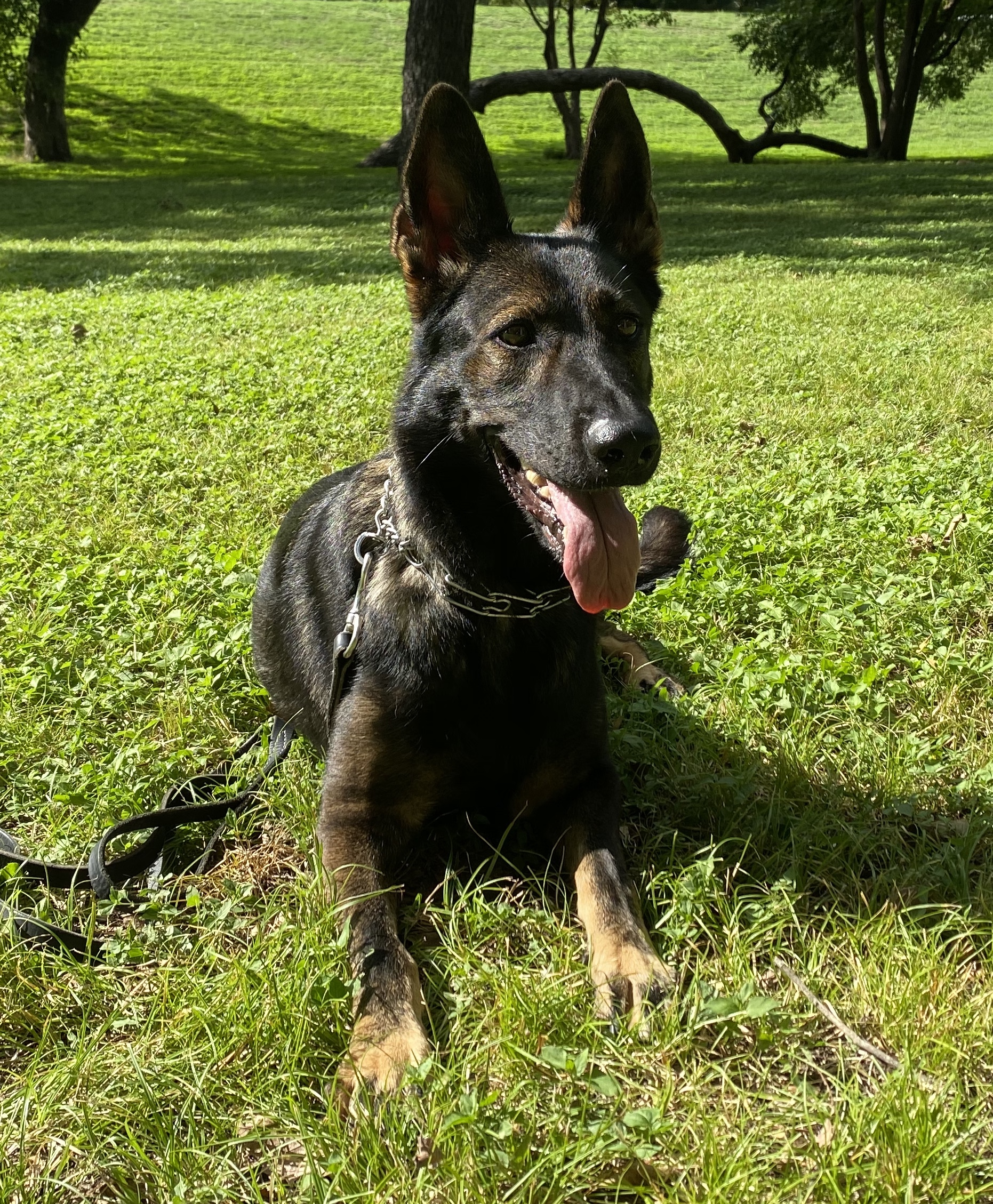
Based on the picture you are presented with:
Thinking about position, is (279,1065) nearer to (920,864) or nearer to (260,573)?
(920,864)

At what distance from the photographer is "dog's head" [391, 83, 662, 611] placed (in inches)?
102

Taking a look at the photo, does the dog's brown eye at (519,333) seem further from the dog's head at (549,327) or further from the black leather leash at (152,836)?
the black leather leash at (152,836)

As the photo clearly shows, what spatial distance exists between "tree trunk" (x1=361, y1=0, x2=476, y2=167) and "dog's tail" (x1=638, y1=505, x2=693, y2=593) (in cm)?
1547

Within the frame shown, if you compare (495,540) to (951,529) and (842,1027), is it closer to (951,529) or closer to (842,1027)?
(842,1027)

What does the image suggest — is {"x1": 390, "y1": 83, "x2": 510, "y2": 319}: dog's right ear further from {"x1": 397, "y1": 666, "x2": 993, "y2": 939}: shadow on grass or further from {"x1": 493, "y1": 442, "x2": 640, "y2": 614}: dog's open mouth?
{"x1": 397, "y1": 666, "x2": 993, "y2": 939}: shadow on grass

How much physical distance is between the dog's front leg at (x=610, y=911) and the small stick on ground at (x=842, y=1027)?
29cm

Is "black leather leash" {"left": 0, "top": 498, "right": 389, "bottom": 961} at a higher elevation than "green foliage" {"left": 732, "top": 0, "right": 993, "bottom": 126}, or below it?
below

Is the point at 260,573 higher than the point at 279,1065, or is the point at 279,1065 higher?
the point at 260,573

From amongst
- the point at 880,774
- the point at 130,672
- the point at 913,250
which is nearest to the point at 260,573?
the point at 130,672

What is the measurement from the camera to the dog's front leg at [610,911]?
7.37ft

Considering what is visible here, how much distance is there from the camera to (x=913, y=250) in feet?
45.5

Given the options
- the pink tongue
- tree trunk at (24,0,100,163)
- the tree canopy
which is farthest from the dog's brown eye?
tree trunk at (24,0,100,163)

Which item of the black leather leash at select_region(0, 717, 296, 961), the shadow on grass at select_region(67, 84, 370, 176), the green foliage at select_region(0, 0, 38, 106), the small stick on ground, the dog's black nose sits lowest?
the black leather leash at select_region(0, 717, 296, 961)

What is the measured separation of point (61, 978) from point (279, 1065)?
70 centimetres
